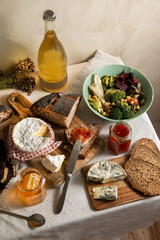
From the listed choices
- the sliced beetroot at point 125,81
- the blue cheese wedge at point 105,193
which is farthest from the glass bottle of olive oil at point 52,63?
the blue cheese wedge at point 105,193

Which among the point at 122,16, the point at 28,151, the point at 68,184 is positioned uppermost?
the point at 122,16

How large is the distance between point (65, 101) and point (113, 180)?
557 millimetres

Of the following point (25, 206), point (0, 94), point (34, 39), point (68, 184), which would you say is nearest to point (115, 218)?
point (68, 184)

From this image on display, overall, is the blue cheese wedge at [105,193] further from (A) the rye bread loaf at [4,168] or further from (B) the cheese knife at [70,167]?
(A) the rye bread loaf at [4,168]

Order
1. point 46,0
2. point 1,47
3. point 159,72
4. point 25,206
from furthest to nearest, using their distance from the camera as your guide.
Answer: point 159,72
point 1,47
point 46,0
point 25,206

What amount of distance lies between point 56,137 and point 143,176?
0.56 metres

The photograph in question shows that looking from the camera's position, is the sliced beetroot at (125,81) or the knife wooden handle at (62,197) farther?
the sliced beetroot at (125,81)

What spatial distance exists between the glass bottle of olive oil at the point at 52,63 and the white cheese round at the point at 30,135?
0.36 meters

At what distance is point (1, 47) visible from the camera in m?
1.68

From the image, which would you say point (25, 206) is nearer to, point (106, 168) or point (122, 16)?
point (106, 168)

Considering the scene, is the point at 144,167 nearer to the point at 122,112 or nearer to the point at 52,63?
the point at 122,112

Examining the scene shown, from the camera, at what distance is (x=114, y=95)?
160cm

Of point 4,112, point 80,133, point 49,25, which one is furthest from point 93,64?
point 4,112

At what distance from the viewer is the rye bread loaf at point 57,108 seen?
1491 millimetres
